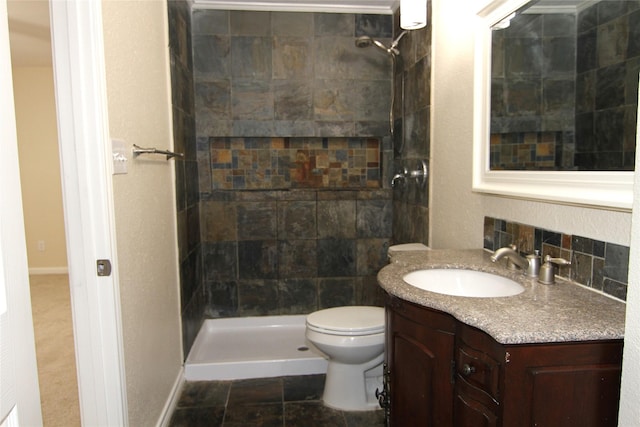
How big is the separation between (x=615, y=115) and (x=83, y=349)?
1768mm

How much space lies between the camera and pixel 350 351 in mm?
2158

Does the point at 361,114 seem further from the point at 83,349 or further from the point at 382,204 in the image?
the point at 83,349

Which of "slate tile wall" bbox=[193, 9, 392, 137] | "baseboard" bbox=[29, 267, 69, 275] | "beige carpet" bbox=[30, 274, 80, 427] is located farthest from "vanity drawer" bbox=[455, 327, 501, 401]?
"baseboard" bbox=[29, 267, 69, 275]

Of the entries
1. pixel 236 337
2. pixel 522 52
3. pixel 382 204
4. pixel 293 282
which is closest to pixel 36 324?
pixel 236 337

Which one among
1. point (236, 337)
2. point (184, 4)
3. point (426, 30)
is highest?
point (184, 4)

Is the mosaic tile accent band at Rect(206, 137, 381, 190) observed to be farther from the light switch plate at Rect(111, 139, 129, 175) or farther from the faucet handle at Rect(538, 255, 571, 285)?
the faucet handle at Rect(538, 255, 571, 285)

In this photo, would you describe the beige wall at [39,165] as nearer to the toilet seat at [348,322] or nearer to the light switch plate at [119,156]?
the toilet seat at [348,322]

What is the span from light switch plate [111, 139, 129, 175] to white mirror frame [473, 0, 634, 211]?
4.67 ft

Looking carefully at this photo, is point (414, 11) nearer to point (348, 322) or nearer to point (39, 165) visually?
point (348, 322)

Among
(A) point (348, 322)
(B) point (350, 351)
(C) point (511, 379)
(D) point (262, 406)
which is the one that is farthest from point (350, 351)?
(C) point (511, 379)

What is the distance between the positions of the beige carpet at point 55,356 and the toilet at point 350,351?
125 cm

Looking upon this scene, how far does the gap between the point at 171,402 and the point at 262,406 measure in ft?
1.57

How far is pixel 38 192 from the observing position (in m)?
4.79

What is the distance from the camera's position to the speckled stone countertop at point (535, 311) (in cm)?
94
